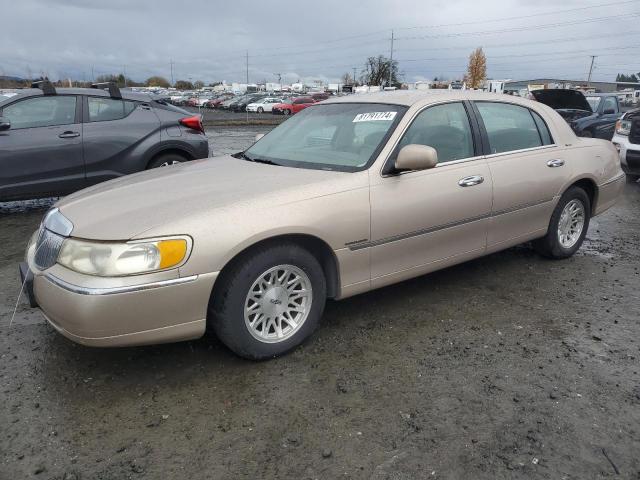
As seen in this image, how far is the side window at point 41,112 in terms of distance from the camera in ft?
21.4

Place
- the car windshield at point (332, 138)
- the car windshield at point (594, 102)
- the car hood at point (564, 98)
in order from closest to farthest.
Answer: the car windshield at point (332, 138) < the car hood at point (564, 98) < the car windshield at point (594, 102)

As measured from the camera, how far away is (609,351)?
344cm

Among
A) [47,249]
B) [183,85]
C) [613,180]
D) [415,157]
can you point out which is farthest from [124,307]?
[183,85]

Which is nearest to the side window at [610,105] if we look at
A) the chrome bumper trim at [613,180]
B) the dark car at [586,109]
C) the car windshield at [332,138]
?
the dark car at [586,109]

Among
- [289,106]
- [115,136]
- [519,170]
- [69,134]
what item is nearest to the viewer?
[519,170]

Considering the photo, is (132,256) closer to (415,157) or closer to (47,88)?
(415,157)

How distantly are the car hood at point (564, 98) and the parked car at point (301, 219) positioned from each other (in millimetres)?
9946

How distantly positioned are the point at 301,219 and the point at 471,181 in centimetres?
154

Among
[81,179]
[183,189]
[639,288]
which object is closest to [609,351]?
[639,288]

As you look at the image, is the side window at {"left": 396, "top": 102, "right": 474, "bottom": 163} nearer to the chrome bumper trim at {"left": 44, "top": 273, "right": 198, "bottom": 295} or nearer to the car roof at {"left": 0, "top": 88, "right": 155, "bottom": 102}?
the chrome bumper trim at {"left": 44, "top": 273, "right": 198, "bottom": 295}

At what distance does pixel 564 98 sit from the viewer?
46.0ft

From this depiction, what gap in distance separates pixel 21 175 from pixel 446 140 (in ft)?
16.5

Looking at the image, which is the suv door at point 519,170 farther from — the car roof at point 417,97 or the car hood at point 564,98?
the car hood at point 564,98

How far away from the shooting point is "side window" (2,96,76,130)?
6.52 metres
